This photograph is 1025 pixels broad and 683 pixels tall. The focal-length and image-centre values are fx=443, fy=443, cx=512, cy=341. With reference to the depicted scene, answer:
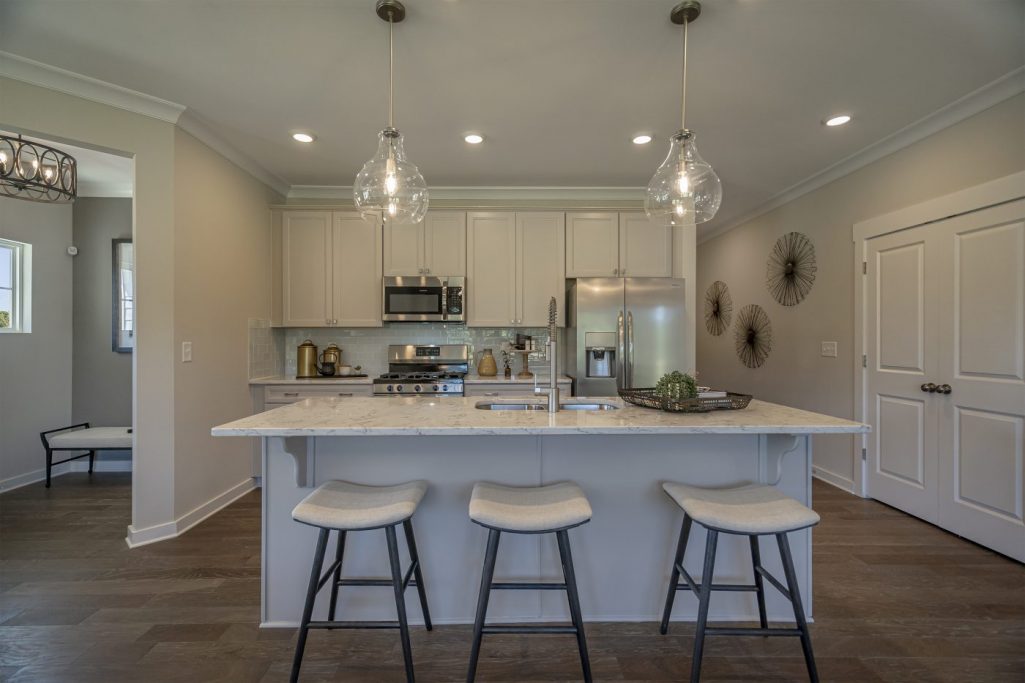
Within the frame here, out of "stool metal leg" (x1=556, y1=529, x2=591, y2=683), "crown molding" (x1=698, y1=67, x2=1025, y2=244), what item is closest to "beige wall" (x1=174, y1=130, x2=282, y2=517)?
"stool metal leg" (x1=556, y1=529, x2=591, y2=683)

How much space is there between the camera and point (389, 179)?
1.94m

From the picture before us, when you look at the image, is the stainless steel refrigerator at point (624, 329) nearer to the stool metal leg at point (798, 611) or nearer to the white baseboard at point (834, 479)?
the white baseboard at point (834, 479)

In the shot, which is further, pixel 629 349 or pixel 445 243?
pixel 445 243

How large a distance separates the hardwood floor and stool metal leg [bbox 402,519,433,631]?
0.25 feet

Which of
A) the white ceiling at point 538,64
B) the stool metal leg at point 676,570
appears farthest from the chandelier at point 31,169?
the stool metal leg at point 676,570

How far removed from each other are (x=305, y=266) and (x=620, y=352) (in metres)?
2.89

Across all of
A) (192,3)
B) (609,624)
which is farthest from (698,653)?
(192,3)

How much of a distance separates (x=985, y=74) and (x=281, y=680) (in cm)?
431

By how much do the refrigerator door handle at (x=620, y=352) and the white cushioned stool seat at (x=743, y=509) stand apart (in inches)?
78.1

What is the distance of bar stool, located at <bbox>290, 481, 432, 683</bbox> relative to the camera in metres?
1.46

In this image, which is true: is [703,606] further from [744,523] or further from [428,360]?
[428,360]

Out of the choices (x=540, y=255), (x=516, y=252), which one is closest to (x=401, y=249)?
(x=516, y=252)

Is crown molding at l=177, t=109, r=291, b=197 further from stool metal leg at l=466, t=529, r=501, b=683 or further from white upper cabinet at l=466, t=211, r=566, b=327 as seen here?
stool metal leg at l=466, t=529, r=501, b=683

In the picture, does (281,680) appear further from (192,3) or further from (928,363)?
(928,363)
